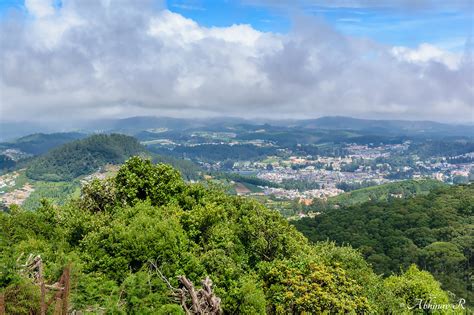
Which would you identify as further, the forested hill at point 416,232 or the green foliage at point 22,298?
the forested hill at point 416,232

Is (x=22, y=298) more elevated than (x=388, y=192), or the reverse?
(x=22, y=298)

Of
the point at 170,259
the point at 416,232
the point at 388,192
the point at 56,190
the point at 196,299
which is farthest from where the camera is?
the point at 388,192

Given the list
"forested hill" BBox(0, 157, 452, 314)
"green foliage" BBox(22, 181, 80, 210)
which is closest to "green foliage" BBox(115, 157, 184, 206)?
"forested hill" BBox(0, 157, 452, 314)

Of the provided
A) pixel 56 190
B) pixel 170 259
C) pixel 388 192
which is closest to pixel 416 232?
pixel 170 259

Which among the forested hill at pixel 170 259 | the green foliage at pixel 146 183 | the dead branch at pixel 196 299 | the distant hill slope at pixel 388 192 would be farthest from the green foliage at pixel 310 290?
the distant hill slope at pixel 388 192

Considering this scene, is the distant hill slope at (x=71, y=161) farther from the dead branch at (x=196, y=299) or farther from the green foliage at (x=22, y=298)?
the green foliage at (x=22, y=298)

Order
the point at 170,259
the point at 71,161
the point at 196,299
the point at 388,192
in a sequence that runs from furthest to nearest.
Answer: the point at 71,161, the point at 388,192, the point at 170,259, the point at 196,299

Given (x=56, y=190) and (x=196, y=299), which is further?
(x=56, y=190)

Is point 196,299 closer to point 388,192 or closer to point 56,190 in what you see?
point 388,192
